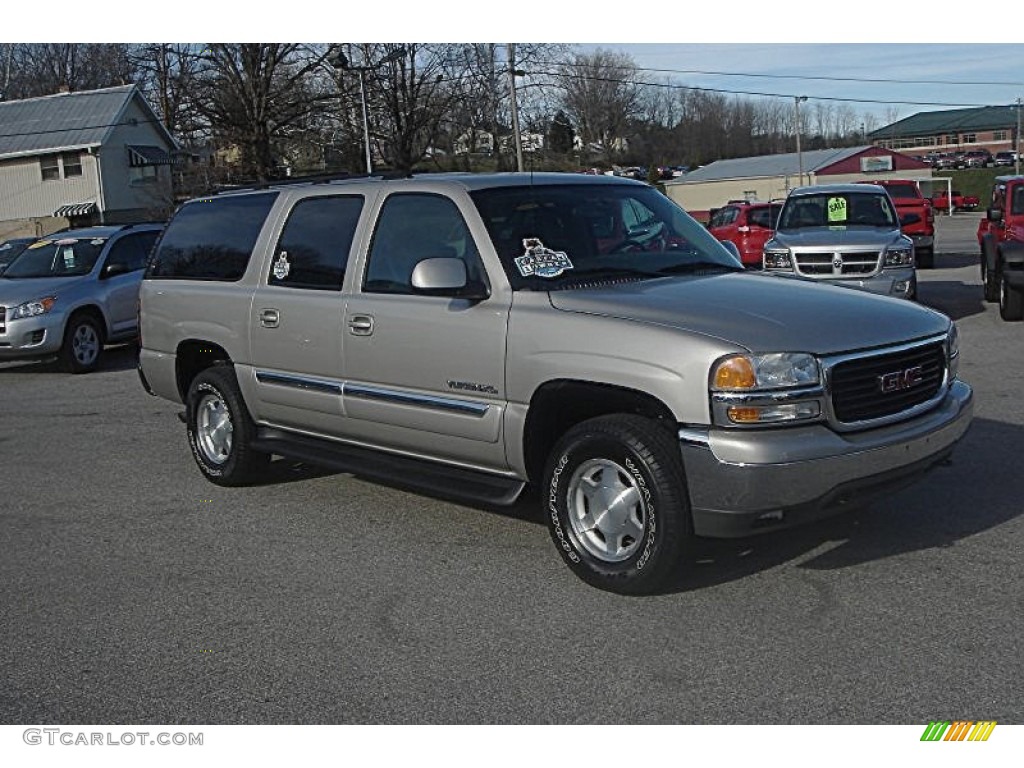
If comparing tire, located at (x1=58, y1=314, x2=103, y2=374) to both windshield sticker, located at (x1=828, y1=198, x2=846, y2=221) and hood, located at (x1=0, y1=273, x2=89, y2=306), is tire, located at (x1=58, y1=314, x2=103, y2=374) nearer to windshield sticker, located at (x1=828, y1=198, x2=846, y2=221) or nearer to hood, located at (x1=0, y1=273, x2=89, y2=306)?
hood, located at (x1=0, y1=273, x2=89, y2=306)

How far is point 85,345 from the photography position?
14.2 m

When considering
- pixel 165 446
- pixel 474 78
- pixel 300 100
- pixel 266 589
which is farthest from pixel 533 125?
A: pixel 266 589

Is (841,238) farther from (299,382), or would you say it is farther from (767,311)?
(767,311)

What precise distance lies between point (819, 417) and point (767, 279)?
1346mm

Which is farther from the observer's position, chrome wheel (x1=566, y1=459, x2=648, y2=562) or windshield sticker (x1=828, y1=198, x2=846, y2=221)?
windshield sticker (x1=828, y1=198, x2=846, y2=221)

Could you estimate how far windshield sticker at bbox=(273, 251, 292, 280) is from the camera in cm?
698

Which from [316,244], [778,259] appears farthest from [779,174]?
[316,244]

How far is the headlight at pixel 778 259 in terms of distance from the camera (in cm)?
1440

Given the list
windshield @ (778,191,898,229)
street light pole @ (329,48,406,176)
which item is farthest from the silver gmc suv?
street light pole @ (329,48,406,176)

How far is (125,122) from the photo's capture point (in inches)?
2014

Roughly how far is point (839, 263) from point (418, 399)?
913cm

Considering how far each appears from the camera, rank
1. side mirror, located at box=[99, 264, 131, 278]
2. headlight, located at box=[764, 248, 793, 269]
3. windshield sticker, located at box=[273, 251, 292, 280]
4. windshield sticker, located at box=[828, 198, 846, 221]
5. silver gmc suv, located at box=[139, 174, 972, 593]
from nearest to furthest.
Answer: silver gmc suv, located at box=[139, 174, 972, 593]
windshield sticker, located at box=[273, 251, 292, 280]
headlight, located at box=[764, 248, 793, 269]
side mirror, located at box=[99, 264, 131, 278]
windshield sticker, located at box=[828, 198, 846, 221]

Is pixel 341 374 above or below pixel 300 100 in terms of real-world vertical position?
below
